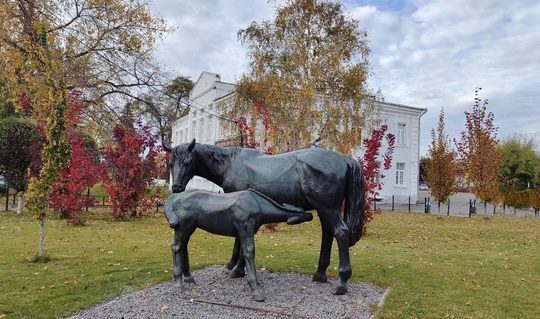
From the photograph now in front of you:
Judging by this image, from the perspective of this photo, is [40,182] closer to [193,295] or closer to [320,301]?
[193,295]

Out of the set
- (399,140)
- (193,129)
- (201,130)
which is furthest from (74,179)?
(193,129)

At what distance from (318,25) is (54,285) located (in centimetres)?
1610

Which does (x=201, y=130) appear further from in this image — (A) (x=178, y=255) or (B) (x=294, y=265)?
(A) (x=178, y=255)

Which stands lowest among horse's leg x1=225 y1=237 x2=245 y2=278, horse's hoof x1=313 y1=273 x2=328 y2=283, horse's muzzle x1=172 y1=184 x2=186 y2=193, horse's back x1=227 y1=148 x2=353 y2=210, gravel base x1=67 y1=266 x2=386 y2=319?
gravel base x1=67 y1=266 x2=386 y2=319

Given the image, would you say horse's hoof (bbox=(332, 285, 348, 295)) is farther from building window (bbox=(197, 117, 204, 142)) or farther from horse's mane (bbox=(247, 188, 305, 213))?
building window (bbox=(197, 117, 204, 142))

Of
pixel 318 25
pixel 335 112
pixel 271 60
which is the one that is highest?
pixel 318 25

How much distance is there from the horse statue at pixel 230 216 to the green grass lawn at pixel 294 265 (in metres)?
1.38

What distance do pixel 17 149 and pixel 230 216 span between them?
50.3ft

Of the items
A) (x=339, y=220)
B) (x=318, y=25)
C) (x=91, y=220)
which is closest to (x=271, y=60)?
(x=318, y=25)

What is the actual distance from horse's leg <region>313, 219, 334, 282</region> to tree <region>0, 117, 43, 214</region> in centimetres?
1434

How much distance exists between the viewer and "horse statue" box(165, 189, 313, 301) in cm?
507

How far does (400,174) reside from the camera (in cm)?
3186

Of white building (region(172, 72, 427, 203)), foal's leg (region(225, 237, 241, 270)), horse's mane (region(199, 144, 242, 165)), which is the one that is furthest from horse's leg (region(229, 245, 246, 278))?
white building (region(172, 72, 427, 203))

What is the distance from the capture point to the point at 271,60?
60.6ft
